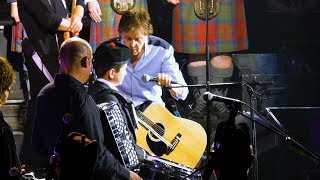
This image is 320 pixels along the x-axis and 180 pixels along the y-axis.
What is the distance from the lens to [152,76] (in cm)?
721

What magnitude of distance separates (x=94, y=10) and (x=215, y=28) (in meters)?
1.42

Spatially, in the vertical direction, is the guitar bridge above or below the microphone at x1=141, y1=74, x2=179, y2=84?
below

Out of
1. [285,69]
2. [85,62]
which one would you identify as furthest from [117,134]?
[285,69]

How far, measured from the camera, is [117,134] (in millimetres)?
5102

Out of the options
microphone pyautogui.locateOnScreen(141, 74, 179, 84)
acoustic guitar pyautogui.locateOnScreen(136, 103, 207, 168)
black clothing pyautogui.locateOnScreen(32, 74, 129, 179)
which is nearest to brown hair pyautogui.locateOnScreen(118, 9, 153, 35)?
microphone pyautogui.locateOnScreen(141, 74, 179, 84)

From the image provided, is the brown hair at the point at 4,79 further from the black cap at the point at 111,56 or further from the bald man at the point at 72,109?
the black cap at the point at 111,56

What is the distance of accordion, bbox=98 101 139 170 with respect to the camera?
16.7 feet

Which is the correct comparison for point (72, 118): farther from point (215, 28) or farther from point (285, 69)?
point (285, 69)

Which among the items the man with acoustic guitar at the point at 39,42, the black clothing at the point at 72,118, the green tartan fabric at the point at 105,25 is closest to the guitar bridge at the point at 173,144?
the green tartan fabric at the point at 105,25

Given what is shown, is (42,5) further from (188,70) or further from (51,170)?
(51,170)

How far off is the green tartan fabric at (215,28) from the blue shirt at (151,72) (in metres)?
0.31

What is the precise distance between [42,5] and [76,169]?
169 inches

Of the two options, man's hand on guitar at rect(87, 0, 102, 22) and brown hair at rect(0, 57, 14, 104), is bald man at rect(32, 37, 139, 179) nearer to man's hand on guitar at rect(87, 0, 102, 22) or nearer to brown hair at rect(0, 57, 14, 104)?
brown hair at rect(0, 57, 14, 104)

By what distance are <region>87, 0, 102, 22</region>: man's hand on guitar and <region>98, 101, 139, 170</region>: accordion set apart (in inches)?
92.3
